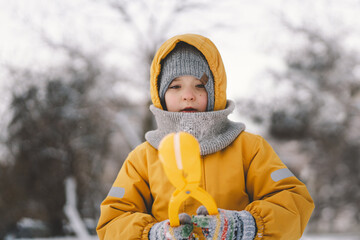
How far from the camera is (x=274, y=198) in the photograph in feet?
3.35

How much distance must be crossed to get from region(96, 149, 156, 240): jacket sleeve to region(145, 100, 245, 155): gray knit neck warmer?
0.12 meters

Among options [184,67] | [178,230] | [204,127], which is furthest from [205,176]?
[184,67]

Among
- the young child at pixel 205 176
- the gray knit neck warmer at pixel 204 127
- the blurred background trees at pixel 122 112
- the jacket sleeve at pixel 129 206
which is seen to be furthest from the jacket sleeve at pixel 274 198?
the blurred background trees at pixel 122 112

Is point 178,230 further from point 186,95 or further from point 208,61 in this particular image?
point 208,61

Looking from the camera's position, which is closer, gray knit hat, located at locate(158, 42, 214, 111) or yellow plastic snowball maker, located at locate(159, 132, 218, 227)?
yellow plastic snowball maker, located at locate(159, 132, 218, 227)

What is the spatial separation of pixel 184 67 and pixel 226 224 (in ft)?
2.10

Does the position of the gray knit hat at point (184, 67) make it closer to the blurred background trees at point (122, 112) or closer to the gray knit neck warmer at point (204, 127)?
the gray knit neck warmer at point (204, 127)

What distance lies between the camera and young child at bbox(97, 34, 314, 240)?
94 centimetres

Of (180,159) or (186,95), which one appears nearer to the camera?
(180,159)

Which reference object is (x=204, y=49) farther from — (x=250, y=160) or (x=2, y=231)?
(x=2, y=231)

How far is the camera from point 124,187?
45.2 inches

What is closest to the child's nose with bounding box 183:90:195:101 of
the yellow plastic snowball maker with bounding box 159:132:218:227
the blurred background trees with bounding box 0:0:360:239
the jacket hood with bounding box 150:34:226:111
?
the jacket hood with bounding box 150:34:226:111

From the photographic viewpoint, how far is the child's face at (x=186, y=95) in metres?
1.22

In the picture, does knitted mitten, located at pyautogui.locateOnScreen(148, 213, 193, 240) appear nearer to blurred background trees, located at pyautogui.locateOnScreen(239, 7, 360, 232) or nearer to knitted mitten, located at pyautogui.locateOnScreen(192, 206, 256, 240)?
knitted mitten, located at pyautogui.locateOnScreen(192, 206, 256, 240)
